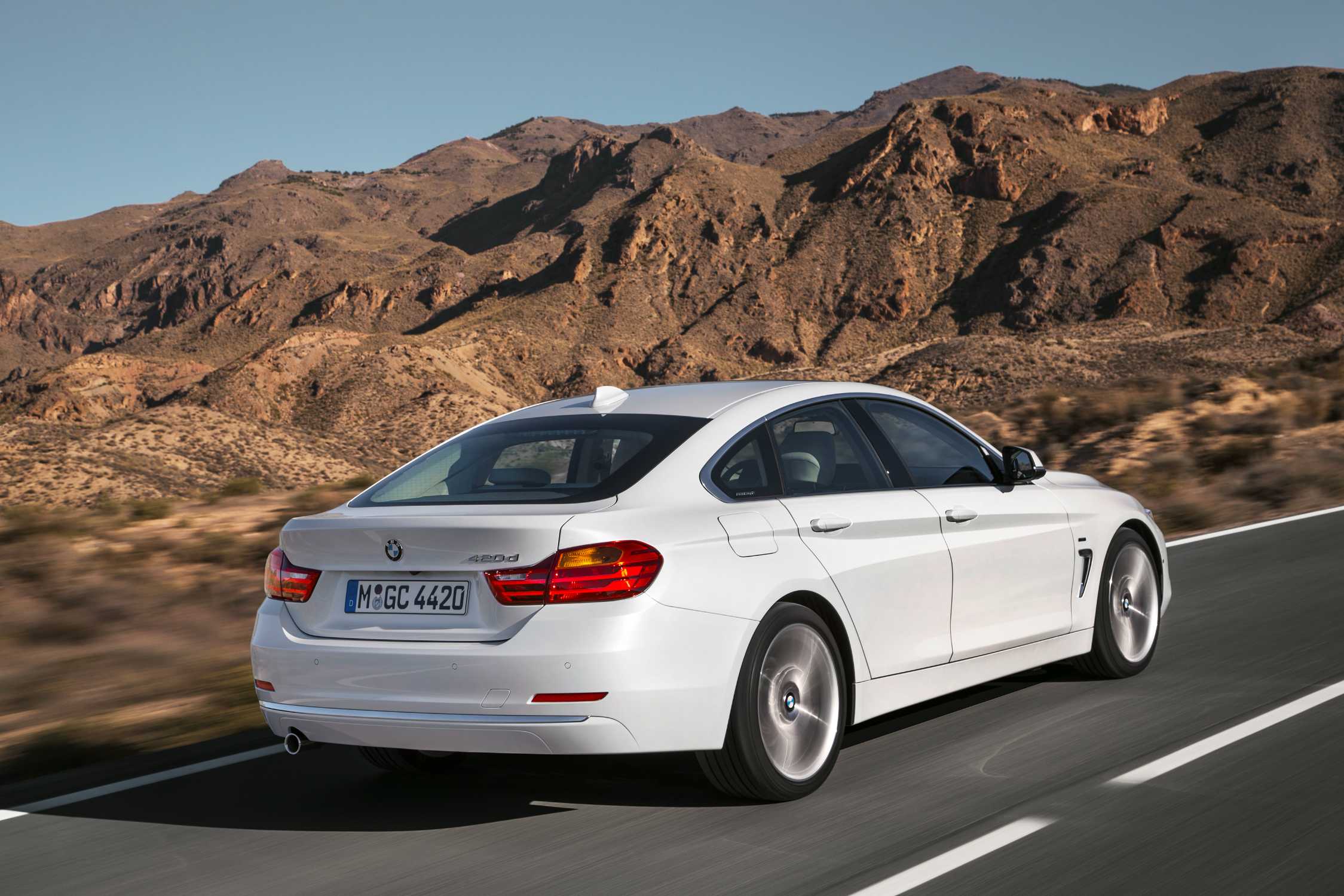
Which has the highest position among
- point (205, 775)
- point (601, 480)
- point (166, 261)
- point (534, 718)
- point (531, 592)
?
point (166, 261)

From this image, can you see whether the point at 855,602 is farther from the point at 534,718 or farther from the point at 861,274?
the point at 861,274

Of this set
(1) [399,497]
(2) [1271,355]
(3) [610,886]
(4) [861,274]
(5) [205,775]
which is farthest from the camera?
(4) [861,274]

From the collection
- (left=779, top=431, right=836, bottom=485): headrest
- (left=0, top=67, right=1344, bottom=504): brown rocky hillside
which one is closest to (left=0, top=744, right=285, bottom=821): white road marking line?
(left=779, top=431, right=836, bottom=485): headrest

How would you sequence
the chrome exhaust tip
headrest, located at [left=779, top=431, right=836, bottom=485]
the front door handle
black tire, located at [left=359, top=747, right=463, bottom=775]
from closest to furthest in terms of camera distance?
the chrome exhaust tip, headrest, located at [left=779, top=431, right=836, bottom=485], black tire, located at [left=359, top=747, right=463, bottom=775], the front door handle

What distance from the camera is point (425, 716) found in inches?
189

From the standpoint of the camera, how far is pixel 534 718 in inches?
184

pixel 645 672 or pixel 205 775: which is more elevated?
pixel 645 672

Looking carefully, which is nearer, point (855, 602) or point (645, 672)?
point (645, 672)

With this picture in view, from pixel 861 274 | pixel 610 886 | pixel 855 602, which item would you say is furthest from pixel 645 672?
pixel 861 274

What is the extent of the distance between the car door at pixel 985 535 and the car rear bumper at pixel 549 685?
141cm

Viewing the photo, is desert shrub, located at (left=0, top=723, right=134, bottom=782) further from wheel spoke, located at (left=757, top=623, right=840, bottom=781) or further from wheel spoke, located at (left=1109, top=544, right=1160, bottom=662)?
wheel spoke, located at (left=1109, top=544, right=1160, bottom=662)

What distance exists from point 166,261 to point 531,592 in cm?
16528

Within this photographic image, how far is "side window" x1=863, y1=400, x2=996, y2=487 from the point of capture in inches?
254

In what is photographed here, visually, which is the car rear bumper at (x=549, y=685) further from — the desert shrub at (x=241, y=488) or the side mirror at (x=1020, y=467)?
the desert shrub at (x=241, y=488)
